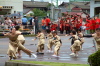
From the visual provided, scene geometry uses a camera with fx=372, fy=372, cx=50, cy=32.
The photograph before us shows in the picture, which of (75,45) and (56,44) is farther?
(56,44)

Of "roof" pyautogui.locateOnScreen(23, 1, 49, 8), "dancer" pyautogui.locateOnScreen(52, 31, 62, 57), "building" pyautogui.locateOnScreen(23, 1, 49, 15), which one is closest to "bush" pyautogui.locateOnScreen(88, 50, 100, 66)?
"dancer" pyautogui.locateOnScreen(52, 31, 62, 57)

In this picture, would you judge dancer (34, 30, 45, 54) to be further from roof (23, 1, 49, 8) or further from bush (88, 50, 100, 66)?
roof (23, 1, 49, 8)

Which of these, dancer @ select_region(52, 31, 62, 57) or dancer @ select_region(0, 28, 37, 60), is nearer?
dancer @ select_region(0, 28, 37, 60)

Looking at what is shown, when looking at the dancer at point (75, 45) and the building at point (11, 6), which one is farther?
the building at point (11, 6)

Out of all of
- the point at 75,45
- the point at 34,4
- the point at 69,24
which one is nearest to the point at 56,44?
the point at 75,45

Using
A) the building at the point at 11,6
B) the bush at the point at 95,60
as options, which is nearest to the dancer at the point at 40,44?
the bush at the point at 95,60

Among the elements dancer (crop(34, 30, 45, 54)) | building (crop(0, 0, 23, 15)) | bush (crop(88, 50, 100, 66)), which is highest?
building (crop(0, 0, 23, 15))

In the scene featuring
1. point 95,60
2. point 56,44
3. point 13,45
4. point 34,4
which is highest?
point 34,4

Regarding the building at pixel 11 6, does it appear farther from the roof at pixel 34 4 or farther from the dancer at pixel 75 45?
the dancer at pixel 75 45

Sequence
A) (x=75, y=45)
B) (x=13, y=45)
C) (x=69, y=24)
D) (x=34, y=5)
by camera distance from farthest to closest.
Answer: (x=34, y=5) → (x=69, y=24) → (x=75, y=45) → (x=13, y=45)

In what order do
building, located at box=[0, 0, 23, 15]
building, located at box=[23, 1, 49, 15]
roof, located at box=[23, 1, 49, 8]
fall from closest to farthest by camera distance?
1. building, located at box=[0, 0, 23, 15]
2. building, located at box=[23, 1, 49, 15]
3. roof, located at box=[23, 1, 49, 8]

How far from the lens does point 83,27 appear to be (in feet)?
117

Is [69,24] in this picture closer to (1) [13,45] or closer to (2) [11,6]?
(1) [13,45]

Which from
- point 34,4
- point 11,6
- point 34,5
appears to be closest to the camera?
point 11,6
